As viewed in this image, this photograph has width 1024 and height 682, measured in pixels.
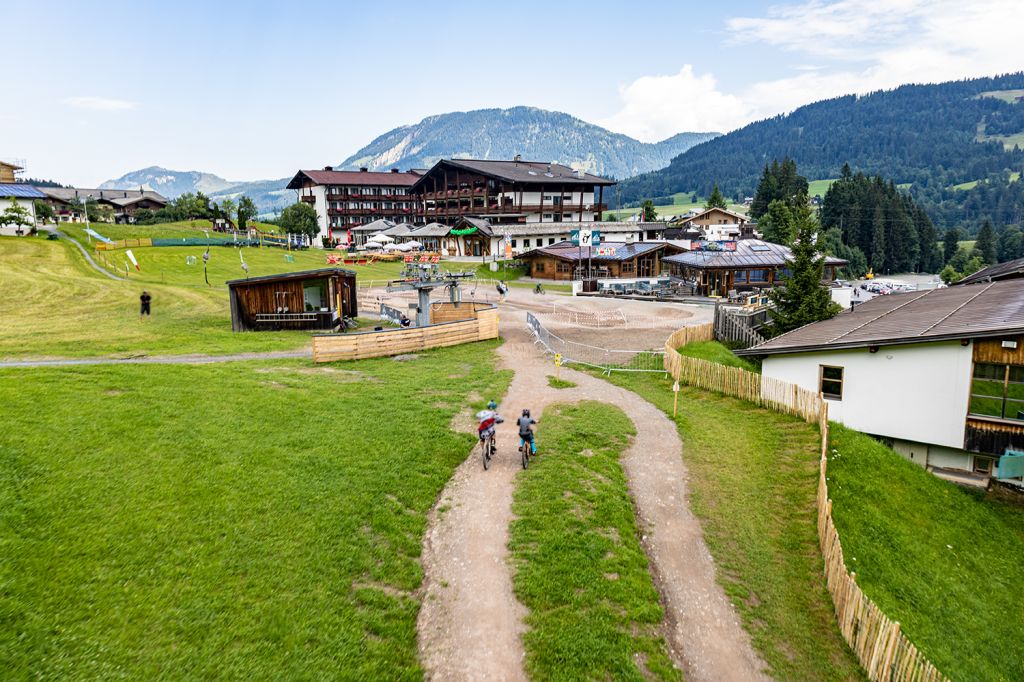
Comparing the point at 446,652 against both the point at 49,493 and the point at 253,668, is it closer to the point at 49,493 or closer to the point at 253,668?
the point at 253,668

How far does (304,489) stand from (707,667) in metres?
9.35

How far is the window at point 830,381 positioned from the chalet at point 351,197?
95.8 metres

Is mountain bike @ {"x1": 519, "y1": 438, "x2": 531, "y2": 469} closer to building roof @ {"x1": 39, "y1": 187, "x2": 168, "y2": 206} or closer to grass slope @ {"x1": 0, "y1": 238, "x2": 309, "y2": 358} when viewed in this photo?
grass slope @ {"x1": 0, "y1": 238, "x2": 309, "y2": 358}

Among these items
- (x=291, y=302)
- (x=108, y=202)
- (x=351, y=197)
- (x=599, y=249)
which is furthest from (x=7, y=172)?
(x=599, y=249)

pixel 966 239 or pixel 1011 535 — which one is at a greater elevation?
pixel 966 239

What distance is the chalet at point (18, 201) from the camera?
213 ft

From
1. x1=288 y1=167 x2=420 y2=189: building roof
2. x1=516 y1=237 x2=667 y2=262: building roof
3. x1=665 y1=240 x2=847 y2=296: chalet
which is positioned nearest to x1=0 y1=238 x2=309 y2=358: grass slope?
x1=516 y1=237 x2=667 y2=262: building roof

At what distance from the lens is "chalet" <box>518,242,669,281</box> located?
6481 centimetres

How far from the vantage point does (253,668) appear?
8789mm

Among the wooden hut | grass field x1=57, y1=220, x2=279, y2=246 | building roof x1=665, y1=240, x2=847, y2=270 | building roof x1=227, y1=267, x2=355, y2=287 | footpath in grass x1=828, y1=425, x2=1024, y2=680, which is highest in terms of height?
grass field x1=57, y1=220, x2=279, y2=246

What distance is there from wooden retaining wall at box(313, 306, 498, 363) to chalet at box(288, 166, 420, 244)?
3192 inches

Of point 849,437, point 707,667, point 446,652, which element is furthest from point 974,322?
point 446,652

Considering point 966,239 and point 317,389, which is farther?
point 966,239

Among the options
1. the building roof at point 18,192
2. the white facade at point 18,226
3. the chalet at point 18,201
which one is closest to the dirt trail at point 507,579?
the white facade at point 18,226
